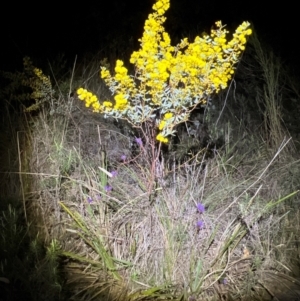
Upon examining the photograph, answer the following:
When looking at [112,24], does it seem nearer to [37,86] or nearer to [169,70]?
[37,86]

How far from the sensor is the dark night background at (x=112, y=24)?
162 inches

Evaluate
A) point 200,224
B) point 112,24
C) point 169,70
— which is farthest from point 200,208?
point 112,24

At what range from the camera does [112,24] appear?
4391 millimetres

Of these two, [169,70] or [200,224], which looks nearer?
[169,70]

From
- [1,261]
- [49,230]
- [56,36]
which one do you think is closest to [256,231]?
[49,230]

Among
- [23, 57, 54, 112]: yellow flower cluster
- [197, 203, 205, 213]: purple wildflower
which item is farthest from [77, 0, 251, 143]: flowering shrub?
[23, 57, 54, 112]: yellow flower cluster

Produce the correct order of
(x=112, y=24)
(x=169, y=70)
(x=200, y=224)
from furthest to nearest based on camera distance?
1. (x=112, y=24)
2. (x=200, y=224)
3. (x=169, y=70)

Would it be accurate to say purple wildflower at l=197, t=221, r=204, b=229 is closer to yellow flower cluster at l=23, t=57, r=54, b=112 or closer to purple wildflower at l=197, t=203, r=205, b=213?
purple wildflower at l=197, t=203, r=205, b=213

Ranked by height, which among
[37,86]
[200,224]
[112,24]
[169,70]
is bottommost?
[200,224]

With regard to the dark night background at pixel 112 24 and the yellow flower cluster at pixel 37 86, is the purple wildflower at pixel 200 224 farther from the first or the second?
the dark night background at pixel 112 24

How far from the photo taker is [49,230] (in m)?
2.89

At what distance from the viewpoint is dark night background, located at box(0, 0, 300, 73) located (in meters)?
4.12

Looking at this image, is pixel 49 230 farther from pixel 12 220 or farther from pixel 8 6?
pixel 8 6

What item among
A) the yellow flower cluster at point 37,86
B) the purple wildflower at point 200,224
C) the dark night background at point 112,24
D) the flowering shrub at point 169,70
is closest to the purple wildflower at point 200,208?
the purple wildflower at point 200,224
